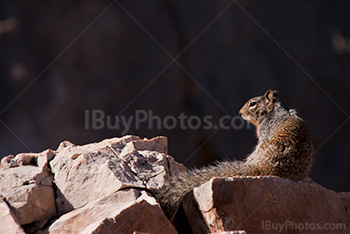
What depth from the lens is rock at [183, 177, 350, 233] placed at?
4152 mm

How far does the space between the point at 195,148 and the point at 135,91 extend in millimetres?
1761

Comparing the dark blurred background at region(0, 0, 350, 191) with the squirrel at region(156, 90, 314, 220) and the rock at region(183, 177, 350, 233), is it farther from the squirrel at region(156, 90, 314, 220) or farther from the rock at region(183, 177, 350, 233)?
the rock at region(183, 177, 350, 233)

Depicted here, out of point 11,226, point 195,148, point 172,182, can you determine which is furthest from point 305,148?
point 195,148

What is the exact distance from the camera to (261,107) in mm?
6234

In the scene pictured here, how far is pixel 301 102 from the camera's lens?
10.4 m

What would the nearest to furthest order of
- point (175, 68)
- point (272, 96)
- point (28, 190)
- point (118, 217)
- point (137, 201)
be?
point (118, 217) < point (137, 201) < point (28, 190) < point (272, 96) < point (175, 68)

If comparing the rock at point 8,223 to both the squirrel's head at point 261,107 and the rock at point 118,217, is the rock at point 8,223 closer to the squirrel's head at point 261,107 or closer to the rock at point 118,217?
the rock at point 118,217

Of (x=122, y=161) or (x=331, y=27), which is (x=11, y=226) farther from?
(x=331, y=27)
